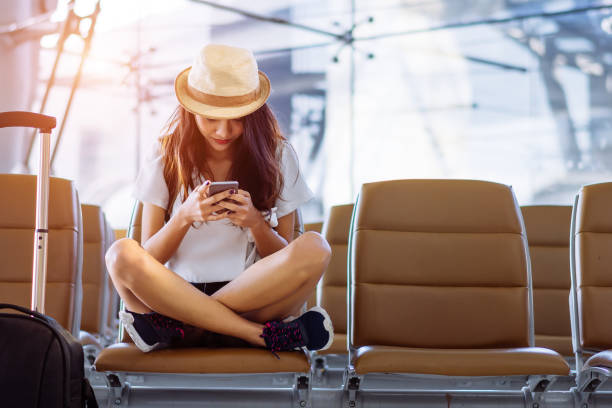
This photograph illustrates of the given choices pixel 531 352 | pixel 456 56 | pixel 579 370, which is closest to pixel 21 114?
pixel 531 352

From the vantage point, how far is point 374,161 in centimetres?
689

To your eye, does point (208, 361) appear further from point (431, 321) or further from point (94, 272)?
point (94, 272)

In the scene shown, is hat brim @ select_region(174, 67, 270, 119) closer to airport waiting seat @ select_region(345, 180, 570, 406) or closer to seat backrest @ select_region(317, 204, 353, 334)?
airport waiting seat @ select_region(345, 180, 570, 406)

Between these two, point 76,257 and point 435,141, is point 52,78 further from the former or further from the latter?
point 76,257

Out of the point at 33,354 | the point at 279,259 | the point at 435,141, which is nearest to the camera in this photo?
the point at 33,354

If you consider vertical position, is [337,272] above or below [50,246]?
below

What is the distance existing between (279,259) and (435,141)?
5.16 meters

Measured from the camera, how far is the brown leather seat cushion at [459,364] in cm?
185

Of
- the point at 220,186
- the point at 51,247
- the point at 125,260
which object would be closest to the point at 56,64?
the point at 51,247

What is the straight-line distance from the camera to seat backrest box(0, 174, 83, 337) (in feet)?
7.85

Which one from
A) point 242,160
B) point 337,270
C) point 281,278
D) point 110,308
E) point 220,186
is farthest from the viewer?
point 110,308

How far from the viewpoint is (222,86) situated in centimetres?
217

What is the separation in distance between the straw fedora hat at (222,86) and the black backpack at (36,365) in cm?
80

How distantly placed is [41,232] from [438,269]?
49.5 inches
